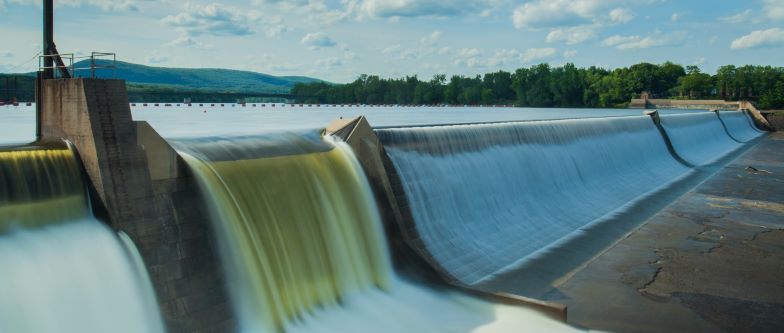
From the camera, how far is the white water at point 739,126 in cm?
6900

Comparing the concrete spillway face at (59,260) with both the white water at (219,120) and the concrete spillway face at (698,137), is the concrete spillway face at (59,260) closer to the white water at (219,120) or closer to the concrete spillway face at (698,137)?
the white water at (219,120)

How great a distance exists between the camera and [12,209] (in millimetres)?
9617

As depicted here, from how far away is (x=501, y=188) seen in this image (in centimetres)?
2200

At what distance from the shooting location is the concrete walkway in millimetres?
13227

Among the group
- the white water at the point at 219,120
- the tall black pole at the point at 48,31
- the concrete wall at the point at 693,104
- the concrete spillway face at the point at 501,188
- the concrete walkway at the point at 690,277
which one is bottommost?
the concrete walkway at the point at 690,277

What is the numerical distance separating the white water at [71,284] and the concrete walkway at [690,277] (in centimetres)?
856

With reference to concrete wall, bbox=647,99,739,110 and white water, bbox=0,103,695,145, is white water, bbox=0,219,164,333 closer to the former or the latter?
white water, bbox=0,103,695,145

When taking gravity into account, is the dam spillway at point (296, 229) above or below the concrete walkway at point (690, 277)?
above

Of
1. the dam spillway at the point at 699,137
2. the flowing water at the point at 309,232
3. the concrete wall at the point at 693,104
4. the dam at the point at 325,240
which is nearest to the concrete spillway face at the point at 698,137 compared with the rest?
the dam spillway at the point at 699,137

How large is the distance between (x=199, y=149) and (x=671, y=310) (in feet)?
34.7

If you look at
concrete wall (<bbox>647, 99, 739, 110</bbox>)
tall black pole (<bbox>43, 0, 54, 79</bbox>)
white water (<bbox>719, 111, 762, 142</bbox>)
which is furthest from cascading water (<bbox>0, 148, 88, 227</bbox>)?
concrete wall (<bbox>647, 99, 739, 110</bbox>)

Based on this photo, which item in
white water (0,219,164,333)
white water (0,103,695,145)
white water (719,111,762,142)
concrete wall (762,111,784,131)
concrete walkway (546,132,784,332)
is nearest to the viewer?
white water (0,219,164,333)

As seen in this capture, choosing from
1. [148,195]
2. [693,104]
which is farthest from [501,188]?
[693,104]

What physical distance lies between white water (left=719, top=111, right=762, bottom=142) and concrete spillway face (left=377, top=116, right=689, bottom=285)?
43912mm
